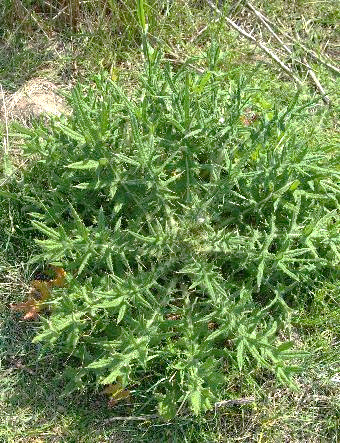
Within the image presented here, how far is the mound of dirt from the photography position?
3.26m

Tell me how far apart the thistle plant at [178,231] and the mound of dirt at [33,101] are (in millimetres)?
517

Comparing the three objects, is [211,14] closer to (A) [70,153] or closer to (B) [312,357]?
(A) [70,153]

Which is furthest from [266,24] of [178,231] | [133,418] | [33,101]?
[133,418]

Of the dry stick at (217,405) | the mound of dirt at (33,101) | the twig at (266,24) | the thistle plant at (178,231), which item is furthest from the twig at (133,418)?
the twig at (266,24)

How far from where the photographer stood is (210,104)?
8.50ft

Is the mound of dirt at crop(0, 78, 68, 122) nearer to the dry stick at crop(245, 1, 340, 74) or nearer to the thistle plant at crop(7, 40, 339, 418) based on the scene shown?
the thistle plant at crop(7, 40, 339, 418)

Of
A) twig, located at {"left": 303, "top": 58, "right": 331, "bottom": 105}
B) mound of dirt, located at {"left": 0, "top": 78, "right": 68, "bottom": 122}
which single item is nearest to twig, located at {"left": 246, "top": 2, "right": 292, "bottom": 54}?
twig, located at {"left": 303, "top": 58, "right": 331, "bottom": 105}

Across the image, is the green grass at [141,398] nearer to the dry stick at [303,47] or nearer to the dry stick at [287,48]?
the dry stick at [287,48]

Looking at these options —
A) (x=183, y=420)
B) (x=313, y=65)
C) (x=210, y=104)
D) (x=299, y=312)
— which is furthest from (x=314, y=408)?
(x=313, y=65)

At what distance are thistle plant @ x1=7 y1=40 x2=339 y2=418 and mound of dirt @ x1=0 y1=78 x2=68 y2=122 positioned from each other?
0.52 metres

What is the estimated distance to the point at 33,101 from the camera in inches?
130

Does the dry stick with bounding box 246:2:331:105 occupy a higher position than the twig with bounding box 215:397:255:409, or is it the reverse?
the dry stick with bounding box 246:2:331:105

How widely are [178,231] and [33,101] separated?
1.32m

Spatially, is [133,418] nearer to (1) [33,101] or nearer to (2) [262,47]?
(1) [33,101]
